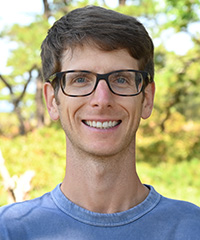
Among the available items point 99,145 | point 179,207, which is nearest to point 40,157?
point 179,207

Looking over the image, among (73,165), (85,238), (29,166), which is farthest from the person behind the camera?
(29,166)

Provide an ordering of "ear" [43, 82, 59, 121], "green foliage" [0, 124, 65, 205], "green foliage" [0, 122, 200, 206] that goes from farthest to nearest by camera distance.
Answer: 1. "green foliage" [0, 122, 200, 206]
2. "green foliage" [0, 124, 65, 205]
3. "ear" [43, 82, 59, 121]

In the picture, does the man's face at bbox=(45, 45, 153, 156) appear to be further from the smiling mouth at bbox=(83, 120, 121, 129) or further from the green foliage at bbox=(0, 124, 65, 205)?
the green foliage at bbox=(0, 124, 65, 205)

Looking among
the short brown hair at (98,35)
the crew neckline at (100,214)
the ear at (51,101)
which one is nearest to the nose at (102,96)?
the short brown hair at (98,35)

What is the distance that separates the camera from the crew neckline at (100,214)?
1392 millimetres

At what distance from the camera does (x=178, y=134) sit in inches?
490

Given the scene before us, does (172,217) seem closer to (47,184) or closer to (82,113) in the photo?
(82,113)

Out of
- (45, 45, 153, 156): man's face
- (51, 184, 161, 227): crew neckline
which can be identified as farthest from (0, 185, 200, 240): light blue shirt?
(45, 45, 153, 156): man's face

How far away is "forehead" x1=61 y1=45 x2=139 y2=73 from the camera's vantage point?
1.37 meters

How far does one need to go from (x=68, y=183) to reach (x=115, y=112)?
34cm

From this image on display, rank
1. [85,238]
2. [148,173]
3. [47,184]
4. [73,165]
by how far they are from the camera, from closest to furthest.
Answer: [85,238]
[73,165]
[47,184]
[148,173]

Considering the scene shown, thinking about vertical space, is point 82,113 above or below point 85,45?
below

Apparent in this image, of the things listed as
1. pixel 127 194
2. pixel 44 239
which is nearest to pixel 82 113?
pixel 127 194

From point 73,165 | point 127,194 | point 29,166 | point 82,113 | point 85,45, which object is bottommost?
point 29,166
